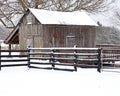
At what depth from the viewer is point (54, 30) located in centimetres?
2930

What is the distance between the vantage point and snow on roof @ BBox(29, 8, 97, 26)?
29203 millimetres

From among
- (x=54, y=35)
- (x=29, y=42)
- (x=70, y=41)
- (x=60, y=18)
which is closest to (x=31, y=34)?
(x=29, y=42)

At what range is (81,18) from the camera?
3238cm

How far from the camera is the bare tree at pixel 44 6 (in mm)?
39844

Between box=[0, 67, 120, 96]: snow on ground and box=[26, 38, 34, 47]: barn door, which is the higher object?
box=[26, 38, 34, 47]: barn door

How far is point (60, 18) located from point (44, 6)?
34.1 feet

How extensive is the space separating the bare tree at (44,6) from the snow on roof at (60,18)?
25.1 feet

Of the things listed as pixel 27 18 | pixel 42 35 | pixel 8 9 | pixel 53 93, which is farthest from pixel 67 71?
pixel 8 9

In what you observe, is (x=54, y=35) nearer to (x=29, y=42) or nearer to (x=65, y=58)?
(x=29, y=42)

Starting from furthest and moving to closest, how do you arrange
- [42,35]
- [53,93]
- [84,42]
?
[84,42] < [42,35] < [53,93]

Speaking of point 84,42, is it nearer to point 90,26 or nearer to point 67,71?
point 90,26

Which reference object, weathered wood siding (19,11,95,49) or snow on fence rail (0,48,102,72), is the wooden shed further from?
snow on fence rail (0,48,102,72)

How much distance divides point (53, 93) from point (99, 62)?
6.17m

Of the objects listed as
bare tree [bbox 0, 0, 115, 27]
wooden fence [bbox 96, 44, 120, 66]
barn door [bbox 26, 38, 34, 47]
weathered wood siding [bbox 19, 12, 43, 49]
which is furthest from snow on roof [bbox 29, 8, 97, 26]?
bare tree [bbox 0, 0, 115, 27]
